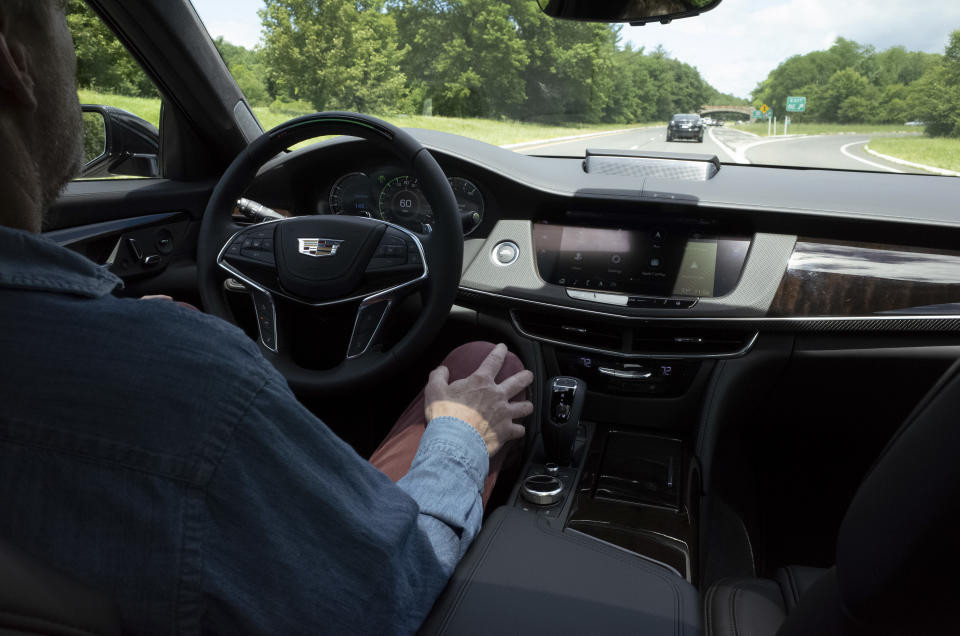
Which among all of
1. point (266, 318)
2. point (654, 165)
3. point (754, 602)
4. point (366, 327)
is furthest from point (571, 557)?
point (654, 165)

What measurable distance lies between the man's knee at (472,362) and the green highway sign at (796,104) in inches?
66.0

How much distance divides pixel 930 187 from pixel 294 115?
2.16m

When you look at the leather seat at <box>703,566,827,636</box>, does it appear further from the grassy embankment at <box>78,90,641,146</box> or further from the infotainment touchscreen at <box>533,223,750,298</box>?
the grassy embankment at <box>78,90,641,146</box>

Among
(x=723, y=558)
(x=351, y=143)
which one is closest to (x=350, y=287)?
(x=351, y=143)

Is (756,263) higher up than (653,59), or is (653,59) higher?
(653,59)

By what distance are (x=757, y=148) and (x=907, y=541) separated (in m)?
2.61

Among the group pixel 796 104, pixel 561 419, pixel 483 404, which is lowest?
pixel 561 419

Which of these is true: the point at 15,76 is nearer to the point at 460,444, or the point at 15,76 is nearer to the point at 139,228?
the point at 460,444


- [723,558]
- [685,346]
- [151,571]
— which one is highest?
[151,571]

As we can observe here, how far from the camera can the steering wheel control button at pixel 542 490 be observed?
1.97m

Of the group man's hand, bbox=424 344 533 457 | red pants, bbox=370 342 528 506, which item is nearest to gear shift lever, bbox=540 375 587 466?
red pants, bbox=370 342 528 506

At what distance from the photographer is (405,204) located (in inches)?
112

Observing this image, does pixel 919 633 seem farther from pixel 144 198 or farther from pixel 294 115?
pixel 144 198

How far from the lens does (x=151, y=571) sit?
73 centimetres
